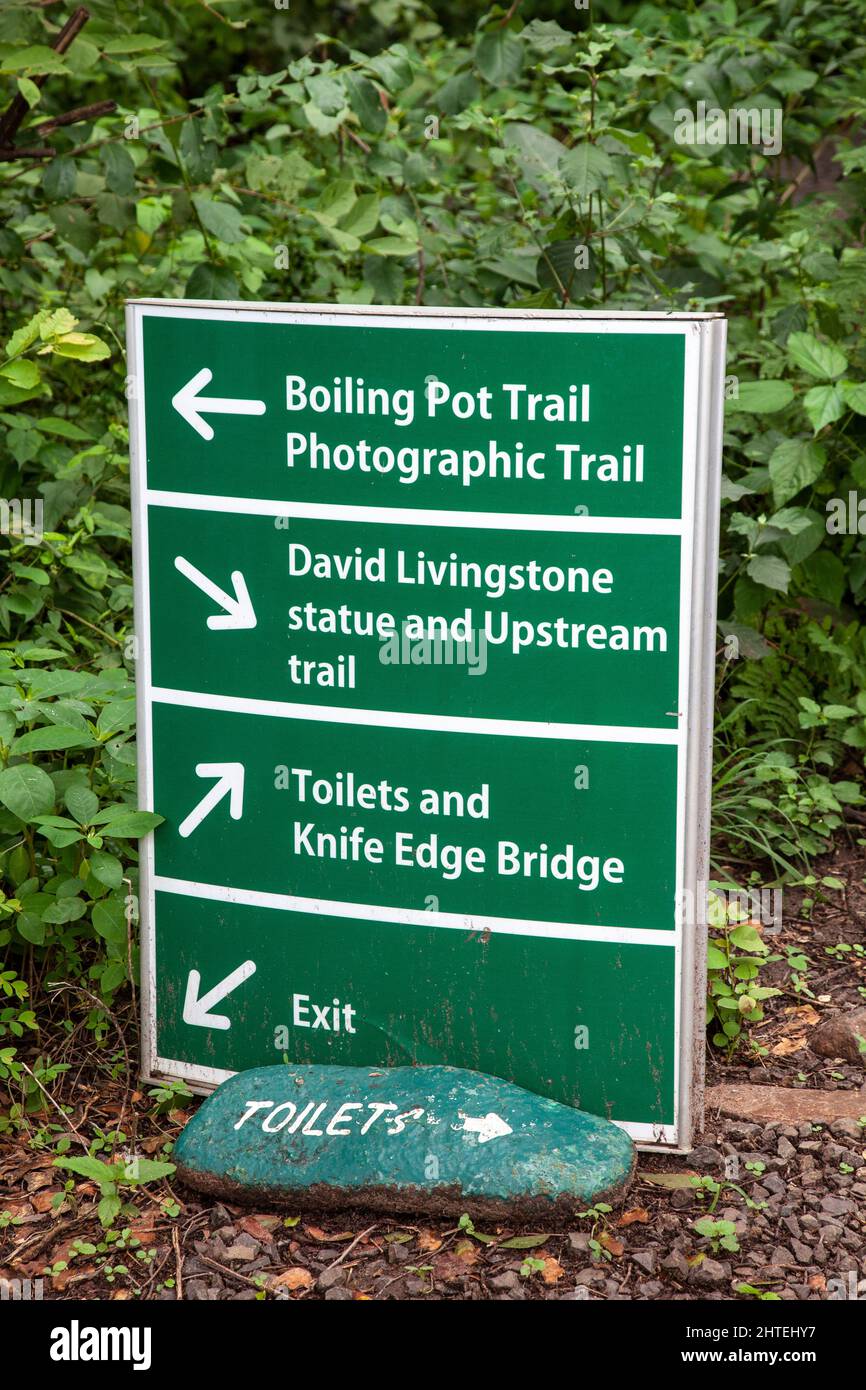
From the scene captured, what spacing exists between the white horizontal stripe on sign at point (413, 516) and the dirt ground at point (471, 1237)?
122 centimetres

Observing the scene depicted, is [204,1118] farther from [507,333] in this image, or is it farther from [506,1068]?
[507,333]

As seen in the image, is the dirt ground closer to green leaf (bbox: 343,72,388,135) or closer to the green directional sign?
the green directional sign

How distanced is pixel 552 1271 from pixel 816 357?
246 centimetres

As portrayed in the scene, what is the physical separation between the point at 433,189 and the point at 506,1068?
354 cm

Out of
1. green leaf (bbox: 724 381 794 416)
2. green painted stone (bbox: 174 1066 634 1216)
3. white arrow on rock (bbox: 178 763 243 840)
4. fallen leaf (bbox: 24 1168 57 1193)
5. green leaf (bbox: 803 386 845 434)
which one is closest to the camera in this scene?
green painted stone (bbox: 174 1066 634 1216)

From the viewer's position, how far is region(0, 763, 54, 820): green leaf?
2848 millimetres

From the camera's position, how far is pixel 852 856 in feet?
12.9

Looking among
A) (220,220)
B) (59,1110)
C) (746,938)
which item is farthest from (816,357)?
(59,1110)

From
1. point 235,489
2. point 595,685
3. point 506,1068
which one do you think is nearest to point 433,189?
point 235,489

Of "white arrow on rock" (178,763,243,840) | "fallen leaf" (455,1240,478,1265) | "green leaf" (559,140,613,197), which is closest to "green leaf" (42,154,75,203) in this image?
"green leaf" (559,140,613,197)

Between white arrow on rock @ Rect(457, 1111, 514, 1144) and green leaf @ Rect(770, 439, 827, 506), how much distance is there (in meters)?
1.93

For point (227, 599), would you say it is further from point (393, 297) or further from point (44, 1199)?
point (393, 297)

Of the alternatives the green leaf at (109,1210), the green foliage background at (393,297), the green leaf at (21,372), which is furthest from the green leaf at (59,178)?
the green leaf at (109,1210)

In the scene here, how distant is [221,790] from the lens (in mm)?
2936
